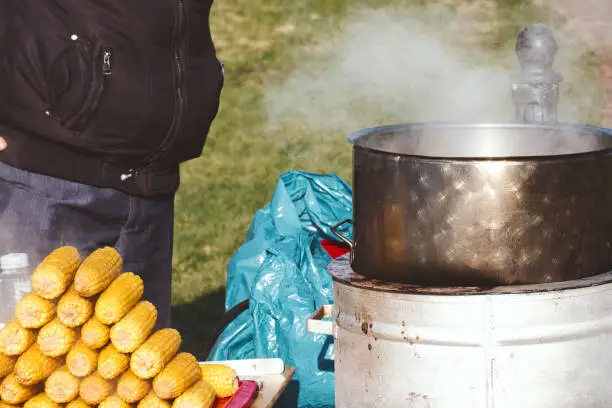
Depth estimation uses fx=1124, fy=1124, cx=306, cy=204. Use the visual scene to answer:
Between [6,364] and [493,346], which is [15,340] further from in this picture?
[493,346]

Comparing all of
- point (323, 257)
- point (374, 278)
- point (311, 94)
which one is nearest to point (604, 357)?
point (374, 278)

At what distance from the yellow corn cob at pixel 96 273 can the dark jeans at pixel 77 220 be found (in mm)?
960

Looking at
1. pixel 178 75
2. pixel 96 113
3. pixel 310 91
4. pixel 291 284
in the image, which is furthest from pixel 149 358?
pixel 310 91

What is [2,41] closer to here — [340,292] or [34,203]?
[34,203]

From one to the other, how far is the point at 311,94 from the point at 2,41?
5.42 metres

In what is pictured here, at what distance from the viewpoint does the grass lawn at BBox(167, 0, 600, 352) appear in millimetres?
6277

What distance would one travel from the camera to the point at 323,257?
16.4ft

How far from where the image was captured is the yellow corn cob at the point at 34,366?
319 cm

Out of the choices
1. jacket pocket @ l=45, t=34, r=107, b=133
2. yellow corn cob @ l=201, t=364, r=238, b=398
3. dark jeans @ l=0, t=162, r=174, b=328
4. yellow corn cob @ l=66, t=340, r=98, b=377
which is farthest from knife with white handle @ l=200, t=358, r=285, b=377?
jacket pocket @ l=45, t=34, r=107, b=133

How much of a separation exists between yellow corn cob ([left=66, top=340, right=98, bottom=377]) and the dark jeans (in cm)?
113

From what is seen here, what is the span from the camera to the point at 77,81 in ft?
13.4

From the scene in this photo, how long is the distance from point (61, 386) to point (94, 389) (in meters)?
0.10

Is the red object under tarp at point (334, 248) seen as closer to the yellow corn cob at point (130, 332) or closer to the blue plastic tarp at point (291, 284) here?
the blue plastic tarp at point (291, 284)

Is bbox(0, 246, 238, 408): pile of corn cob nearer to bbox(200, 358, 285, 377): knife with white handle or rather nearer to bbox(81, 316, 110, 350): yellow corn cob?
bbox(81, 316, 110, 350): yellow corn cob
